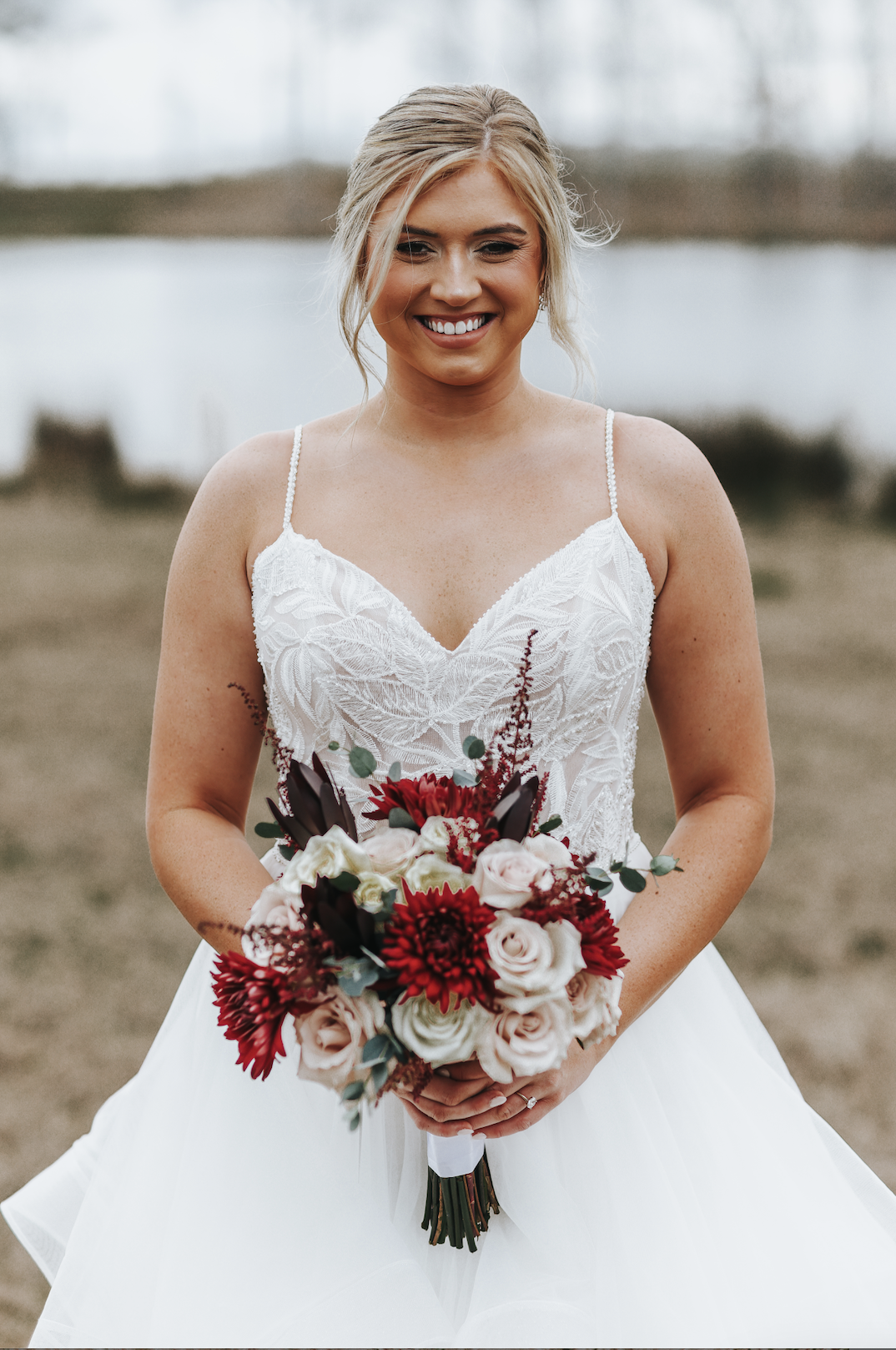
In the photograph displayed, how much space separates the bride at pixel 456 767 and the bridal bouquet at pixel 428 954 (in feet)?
1.11

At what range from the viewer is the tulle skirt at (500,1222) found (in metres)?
1.78

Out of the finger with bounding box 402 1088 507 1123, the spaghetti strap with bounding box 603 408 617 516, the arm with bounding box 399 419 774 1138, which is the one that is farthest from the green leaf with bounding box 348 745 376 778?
the spaghetti strap with bounding box 603 408 617 516

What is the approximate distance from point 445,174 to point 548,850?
1219 millimetres

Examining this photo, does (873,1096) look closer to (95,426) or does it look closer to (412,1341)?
(412,1341)

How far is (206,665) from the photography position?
220 centimetres

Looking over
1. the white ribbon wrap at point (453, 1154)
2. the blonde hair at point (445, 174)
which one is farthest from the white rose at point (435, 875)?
the blonde hair at point (445, 174)

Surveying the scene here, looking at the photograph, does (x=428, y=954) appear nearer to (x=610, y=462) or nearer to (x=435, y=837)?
(x=435, y=837)

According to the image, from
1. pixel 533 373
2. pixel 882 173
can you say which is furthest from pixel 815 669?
pixel 882 173

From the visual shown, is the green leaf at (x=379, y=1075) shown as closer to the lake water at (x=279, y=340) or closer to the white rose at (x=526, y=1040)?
the white rose at (x=526, y=1040)

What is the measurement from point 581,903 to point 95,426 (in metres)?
13.7

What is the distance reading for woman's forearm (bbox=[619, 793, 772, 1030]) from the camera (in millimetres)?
2021

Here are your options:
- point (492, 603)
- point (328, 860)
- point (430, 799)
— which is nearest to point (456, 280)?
point (492, 603)

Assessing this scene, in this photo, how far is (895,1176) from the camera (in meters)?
4.02

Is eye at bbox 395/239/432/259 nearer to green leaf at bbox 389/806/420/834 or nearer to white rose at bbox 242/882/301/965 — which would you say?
green leaf at bbox 389/806/420/834
